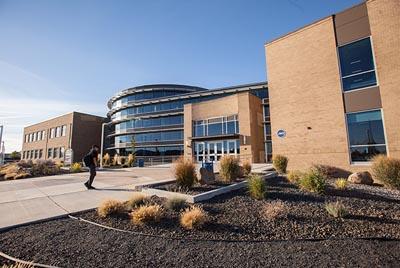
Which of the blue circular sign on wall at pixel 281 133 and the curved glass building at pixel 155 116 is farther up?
the curved glass building at pixel 155 116

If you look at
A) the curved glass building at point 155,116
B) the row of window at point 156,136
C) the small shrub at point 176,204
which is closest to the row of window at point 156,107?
the curved glass building at point 155,116

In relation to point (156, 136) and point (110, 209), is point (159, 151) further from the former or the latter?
point (110, 209)

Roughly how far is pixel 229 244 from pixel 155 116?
43.9 meters

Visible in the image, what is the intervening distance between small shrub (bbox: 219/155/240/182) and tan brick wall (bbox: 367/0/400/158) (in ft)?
28.9

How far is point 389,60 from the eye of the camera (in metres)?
12.4

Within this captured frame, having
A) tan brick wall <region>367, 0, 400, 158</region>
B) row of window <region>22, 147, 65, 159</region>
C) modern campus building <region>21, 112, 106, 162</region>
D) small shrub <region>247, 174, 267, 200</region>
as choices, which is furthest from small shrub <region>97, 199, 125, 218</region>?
row of window <region>22, 147, 65, 159</region>

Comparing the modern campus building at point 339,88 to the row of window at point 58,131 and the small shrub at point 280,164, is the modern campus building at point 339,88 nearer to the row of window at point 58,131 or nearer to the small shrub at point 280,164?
the small shrub at point 280,164

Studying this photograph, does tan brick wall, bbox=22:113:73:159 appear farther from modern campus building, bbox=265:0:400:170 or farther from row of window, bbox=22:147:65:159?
modern campus building, bbox=265:0:400:170

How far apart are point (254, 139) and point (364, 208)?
2128cm

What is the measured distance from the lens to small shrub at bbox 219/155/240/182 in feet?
32.3

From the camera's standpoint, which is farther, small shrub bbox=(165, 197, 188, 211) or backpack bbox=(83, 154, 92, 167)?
backpack bbox=(83, 154, 92, 167)

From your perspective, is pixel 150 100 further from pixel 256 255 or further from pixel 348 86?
pixel 256 255

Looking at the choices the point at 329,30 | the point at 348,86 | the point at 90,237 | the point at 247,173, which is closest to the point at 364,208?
the point at 247,173

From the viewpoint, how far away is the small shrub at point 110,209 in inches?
225
